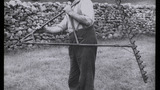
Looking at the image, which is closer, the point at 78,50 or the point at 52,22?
the point at 78,50

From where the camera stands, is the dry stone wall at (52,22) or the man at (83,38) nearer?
the man at (83,38)

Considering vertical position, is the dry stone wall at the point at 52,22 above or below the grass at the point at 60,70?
above

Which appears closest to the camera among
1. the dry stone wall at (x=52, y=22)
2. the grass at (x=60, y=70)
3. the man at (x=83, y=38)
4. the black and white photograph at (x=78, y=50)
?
the man at (x=83, y=38)

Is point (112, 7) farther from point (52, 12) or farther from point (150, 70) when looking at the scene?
point (150, 70)

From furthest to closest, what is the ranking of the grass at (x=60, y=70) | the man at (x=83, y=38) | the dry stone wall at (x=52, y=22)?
the dry stone wall at (x=52, y=22) < the grass at (x=60, y=70) < the man at (x=83, y=38)

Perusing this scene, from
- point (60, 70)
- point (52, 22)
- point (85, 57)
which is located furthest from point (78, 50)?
point (52, 22)

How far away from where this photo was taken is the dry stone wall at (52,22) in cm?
1097

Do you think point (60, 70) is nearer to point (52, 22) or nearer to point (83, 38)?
point (83, 38)

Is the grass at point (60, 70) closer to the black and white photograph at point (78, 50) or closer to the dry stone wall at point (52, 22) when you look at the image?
the black and white photograph at point (78, 50)

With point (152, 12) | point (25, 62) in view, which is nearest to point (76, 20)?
point (25, 62)

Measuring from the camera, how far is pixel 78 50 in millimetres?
4871

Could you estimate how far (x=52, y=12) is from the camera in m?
12.1

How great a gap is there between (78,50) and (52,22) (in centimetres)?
745

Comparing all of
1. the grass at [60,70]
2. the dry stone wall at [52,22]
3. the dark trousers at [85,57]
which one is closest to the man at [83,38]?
the dark trousers at [85,57]
